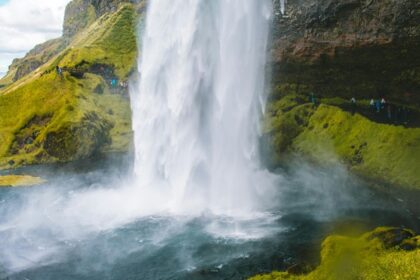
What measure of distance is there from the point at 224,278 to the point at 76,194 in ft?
119

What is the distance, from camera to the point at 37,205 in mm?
61125

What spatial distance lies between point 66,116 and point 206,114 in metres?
56.3

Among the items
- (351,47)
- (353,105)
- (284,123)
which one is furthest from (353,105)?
(284,123)

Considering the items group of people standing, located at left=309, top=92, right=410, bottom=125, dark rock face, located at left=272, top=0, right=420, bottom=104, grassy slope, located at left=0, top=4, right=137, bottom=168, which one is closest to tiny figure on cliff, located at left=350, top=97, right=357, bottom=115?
dark rock face, located at left=272, top=0, right=420, bottom=104

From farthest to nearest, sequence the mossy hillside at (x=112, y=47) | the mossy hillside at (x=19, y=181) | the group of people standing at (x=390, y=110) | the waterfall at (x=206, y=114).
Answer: the mossy hillside at (x=112, y=47), the mossy hillside at (x=19, y=181), the group of people standing at (x=390, y=110), the waterfall at (x=206, y=114)

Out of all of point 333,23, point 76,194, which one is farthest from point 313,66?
point 76,194

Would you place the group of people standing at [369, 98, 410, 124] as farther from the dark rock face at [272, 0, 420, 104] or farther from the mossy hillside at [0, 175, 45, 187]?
the mossy hillside at [0, 175, 45, 187]

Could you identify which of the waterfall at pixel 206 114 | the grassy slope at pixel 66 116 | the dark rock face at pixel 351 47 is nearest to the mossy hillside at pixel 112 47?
the grassy slope at pixel 66 116

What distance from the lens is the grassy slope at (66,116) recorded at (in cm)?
9988

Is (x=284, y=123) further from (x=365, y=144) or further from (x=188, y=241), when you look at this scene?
(x=188, y=241)

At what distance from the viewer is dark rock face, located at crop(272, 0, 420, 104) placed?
66750 mm

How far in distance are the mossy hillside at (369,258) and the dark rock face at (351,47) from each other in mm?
37262

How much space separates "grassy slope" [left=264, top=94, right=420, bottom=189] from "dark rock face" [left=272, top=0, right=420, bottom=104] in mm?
4625

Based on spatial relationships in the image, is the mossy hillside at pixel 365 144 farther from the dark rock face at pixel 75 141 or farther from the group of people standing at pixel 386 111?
the dark rock face at pixel 75 141
